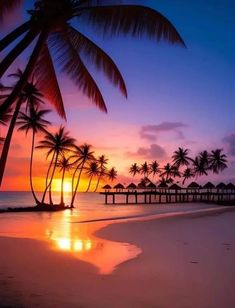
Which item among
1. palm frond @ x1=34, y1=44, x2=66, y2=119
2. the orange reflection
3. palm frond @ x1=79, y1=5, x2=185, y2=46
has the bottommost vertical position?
the orange reflection

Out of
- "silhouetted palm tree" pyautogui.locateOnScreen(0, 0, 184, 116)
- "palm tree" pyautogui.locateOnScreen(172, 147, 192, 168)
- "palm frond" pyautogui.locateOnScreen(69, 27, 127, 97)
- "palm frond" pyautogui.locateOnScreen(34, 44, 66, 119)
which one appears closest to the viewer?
"silhouetted palm tree" pyautogui.locateOnScreen(0, 0, 184, 116)

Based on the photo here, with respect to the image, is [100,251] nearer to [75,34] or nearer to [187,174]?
[75,34]

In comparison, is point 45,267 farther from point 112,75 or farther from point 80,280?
point 112,75

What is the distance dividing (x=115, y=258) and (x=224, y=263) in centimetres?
307

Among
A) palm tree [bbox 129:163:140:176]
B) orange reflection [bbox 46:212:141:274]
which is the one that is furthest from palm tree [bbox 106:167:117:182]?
orange reflection [bbox 46:212:141:274]

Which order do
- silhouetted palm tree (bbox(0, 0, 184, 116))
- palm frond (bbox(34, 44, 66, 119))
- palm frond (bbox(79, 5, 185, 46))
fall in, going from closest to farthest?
silhouetted palm tree (bbox(0, 0, 184, 116)) → palm frond (bbox(79, 5, 185, 46)) → palm frond (bbox(34, 44, 66, 119))

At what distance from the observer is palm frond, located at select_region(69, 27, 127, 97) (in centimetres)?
868

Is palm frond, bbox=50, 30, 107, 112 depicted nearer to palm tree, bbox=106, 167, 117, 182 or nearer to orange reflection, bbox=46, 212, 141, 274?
orange reflection, bbox=46, 212, 141, 274

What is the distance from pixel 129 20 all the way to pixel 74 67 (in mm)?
2218

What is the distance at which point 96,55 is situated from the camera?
9039 mm

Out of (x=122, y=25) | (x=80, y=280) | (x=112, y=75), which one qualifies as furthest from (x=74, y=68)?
(x=80, y=280)

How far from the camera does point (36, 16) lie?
22.1 feet

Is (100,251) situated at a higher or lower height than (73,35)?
lower

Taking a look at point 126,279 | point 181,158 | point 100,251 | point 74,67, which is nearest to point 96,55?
point 74,67
